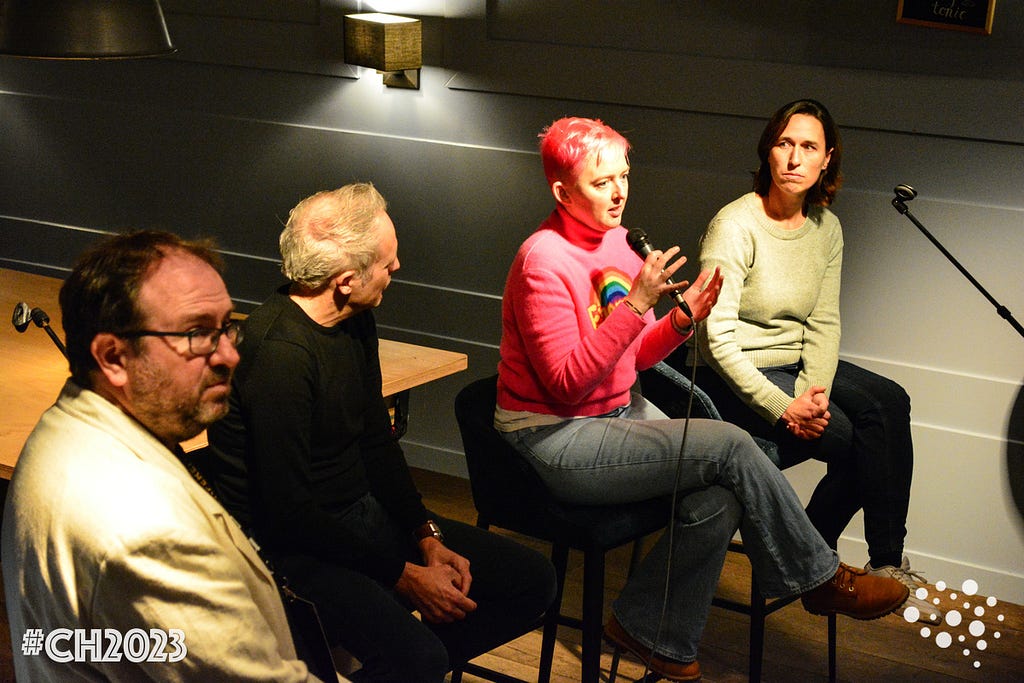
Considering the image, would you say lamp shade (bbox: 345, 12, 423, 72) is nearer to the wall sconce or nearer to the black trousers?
the wall sconce

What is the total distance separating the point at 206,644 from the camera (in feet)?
4.56

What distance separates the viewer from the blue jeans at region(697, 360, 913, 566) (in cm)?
274

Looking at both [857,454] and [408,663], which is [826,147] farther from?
[408,663]

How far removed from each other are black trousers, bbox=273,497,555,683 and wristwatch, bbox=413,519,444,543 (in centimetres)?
2

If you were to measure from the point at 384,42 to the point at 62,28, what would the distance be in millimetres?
1452

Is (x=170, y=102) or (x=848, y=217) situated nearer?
(x=848, y=217)

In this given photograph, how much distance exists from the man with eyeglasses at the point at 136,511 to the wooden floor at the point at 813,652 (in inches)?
59.8

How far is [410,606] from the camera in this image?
222 cm

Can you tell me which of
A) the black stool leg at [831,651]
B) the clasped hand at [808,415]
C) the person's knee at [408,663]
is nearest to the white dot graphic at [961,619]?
the black stool leg at [831,651]

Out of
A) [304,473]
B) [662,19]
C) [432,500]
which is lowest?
[432,500]

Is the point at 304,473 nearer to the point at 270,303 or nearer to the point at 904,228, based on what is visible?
the point at 270,303

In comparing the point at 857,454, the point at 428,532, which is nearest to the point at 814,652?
the point at 857,454

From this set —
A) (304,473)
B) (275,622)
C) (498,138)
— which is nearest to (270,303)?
(304,473)

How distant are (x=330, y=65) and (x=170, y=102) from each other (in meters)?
0.75
